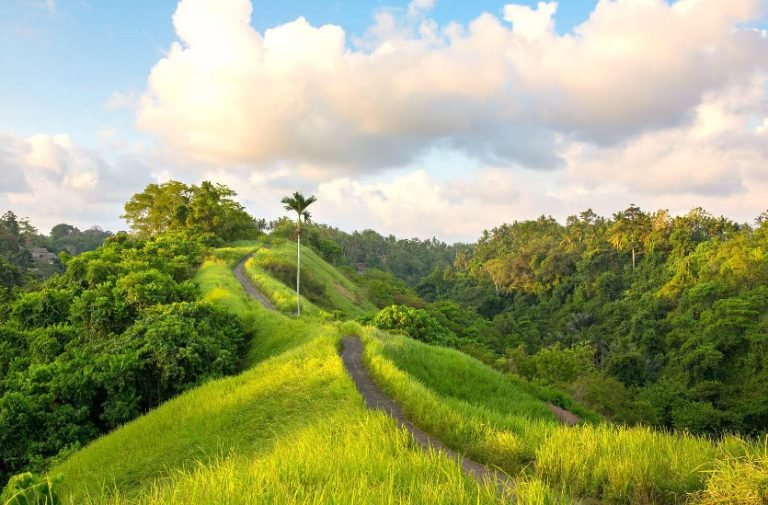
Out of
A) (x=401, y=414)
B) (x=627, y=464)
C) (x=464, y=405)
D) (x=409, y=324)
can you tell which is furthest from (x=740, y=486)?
(x=409, y=324)

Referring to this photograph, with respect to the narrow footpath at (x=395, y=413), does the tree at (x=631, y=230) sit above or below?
above

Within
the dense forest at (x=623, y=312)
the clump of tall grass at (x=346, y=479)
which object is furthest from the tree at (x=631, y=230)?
the clump of tall grass at (x=346, y=479)

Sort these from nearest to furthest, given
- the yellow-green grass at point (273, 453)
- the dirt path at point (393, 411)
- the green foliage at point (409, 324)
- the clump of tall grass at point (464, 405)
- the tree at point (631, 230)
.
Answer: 1. the yellow-green grass at point (273, 453)
2. the dirt path at point (393, 411)
3. the clump of tall grass at point (464, 405)
4. the green foliage at point (409, 324)
5. the tree at point (631, 230)

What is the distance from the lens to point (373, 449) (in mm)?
5816

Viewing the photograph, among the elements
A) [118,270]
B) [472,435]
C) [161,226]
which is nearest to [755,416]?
[472,435]

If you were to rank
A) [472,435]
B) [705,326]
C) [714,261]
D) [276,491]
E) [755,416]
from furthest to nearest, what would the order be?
[714,261]
[705,326]
[755,416]
[472,435]
[276,491]

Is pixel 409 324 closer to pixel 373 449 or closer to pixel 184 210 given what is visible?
pixel 373 449

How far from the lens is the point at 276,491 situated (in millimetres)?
4438

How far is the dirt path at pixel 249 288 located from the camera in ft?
98.9

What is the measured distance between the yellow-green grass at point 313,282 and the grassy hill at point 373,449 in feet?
41.3

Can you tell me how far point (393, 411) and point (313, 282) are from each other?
1411 inches

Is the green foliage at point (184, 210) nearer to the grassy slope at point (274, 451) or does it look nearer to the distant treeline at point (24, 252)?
the distant treeline at point (24, 252)

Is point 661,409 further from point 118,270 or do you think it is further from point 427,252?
point 427,252

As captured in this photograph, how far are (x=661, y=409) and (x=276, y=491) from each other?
111 feet
